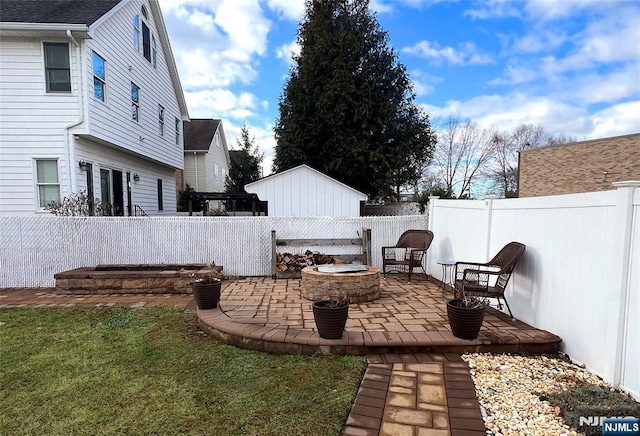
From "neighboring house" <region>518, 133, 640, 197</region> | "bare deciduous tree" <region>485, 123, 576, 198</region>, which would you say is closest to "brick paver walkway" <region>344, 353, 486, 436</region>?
"neighboring house" <region>518, 133, 640, 197</region>

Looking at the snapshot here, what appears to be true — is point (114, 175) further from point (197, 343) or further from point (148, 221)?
point (197, 343)

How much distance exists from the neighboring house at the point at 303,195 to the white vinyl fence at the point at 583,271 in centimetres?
483

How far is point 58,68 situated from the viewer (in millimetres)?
8281

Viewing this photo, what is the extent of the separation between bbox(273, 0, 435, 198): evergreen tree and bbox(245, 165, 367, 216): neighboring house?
7109 millimetres

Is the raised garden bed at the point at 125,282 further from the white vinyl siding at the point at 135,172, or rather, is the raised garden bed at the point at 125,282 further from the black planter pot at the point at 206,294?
the white vinyl siding at the point at 135,172

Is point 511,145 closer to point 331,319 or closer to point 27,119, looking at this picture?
point 331,319

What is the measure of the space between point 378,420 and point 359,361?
876mm

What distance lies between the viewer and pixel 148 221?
6.85m

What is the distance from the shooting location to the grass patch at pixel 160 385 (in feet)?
7.44

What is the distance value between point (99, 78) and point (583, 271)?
10.9m

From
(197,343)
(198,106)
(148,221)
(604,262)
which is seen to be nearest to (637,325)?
(604,262)

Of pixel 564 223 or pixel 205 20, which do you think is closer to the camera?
pixel 564 223

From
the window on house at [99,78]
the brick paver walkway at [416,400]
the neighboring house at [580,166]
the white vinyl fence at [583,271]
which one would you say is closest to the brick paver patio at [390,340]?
the brick paver walkway at [416,400]

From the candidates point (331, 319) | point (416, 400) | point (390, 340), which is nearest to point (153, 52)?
point (331, 319)
